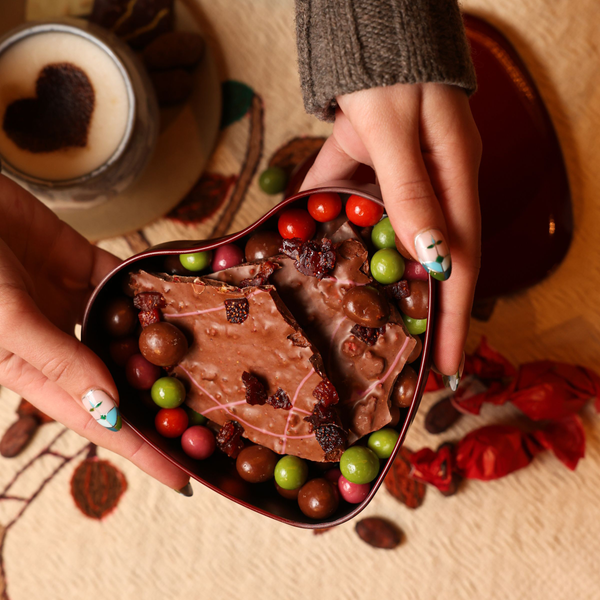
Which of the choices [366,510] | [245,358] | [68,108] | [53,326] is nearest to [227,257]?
[245,358]

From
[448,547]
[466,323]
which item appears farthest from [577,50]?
[448,547]

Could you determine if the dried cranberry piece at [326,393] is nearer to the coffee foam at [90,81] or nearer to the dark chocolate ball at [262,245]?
the dark chocolate ball at [262,245]

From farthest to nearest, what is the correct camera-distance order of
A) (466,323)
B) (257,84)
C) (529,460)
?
(257,84) < (529,460) < (466,323)

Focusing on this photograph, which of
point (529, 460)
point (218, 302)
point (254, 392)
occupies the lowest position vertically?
point (529, 460)

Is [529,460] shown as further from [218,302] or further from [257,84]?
[257,84]

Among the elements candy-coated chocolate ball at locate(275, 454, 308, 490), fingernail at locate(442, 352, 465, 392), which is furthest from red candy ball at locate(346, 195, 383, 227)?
candy-coated chocolate ball at locate(275, 454, 308, 490)

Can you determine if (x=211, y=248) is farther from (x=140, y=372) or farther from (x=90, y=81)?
(x=90, y=81)
